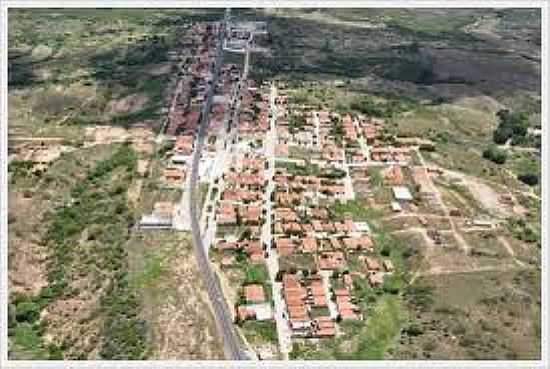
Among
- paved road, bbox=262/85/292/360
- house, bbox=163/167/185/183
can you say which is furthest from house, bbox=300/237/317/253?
house, bbox=163/167/185/183

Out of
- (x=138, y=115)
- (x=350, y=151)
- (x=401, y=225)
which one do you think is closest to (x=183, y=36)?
(x=138, y=115)

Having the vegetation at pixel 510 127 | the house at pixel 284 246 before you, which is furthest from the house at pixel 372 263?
the vegetation at pixel 510 127

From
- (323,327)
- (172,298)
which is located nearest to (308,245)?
(323,327)

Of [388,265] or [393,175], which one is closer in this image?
[388,265]

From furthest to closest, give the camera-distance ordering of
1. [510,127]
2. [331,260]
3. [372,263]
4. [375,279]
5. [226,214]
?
1. [510,127]
2. [226,214]
3. [372,263]
4. [331,260]
5. [375,279]

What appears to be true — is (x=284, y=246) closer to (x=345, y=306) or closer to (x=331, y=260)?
(x=331, y=260)

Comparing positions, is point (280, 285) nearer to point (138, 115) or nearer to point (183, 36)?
point (138, 115)
